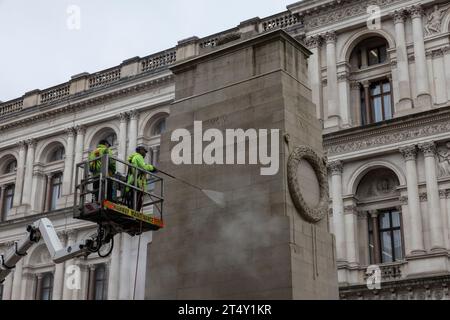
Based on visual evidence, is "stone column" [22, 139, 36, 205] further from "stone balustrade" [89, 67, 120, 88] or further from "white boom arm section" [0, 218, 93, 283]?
"white boom arm section" [0, 218, 93, 283]

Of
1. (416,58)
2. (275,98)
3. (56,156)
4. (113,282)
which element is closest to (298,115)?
(275,98)

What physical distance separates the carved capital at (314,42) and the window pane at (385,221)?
839cm

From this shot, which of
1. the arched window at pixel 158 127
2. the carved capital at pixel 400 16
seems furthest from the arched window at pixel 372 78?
the arched window at pixel 158 127

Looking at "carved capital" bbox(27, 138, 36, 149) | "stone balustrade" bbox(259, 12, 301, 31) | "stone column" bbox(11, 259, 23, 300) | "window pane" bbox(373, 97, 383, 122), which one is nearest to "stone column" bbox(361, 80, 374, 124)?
"window pane" bbox(373, 97, 383, 122)

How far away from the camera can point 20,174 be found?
1775 inches

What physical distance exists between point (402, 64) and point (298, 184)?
20.5 meters

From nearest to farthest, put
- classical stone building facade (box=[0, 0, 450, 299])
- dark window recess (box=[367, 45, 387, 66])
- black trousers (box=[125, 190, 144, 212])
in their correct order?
black trousers (box=[125, 190, 144, 212]) → classical stone building facade (box=[0, 0, 450, 299]) → dark window recess (box=[367, 45, 387, 66])

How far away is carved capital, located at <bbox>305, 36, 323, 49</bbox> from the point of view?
116 ft

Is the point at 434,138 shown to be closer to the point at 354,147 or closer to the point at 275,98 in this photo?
the point at 354,147

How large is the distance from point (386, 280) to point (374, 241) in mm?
2485

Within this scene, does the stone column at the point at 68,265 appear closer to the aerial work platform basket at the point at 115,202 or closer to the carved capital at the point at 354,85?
the carved capital at the point at 354,85

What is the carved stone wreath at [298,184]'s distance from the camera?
44.4 feet

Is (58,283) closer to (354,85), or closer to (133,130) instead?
(133,130)

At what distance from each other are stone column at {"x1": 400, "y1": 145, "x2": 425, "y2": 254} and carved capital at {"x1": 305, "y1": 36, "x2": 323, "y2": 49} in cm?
685
